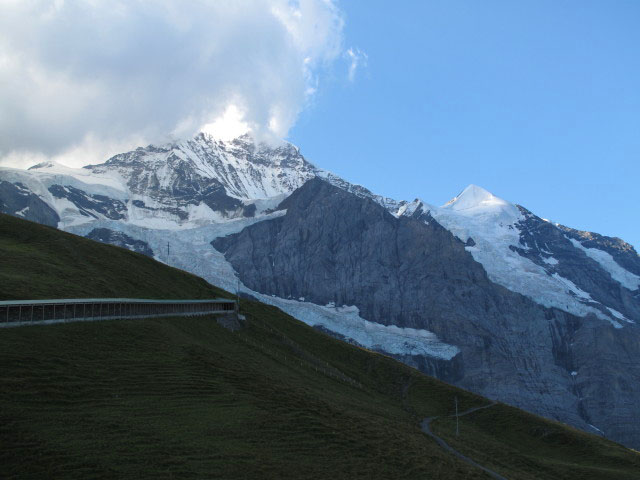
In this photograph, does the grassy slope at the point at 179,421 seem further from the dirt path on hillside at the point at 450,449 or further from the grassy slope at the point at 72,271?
the grassy slope at the point at 72,271

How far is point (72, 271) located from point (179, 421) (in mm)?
52572

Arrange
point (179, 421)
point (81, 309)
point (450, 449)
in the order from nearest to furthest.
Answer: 1. point (179, 421)
2. point (81, 309)
3. point (450, 449)

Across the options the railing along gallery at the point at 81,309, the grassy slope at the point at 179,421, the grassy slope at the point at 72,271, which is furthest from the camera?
the grassy slope at the point at 72,271

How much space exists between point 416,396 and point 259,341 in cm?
2951

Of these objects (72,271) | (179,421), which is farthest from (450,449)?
(72,271)

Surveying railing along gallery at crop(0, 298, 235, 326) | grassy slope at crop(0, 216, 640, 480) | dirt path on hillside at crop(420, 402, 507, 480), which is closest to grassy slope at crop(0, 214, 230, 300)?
grassy slope at crop(0, 216, 640, 480)

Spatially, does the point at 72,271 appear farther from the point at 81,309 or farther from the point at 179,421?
the point at 179,421

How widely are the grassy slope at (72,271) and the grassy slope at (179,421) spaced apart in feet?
12.9

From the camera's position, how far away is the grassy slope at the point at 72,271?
75125 millimetres

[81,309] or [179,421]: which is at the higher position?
[81,309]

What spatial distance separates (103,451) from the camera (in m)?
38.0

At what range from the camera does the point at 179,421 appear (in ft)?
151

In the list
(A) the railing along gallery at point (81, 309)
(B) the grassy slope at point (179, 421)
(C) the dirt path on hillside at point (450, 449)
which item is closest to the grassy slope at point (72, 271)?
(B) the grassy slope at point (179, 421)

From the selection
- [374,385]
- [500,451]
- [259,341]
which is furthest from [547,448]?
[259,341]
